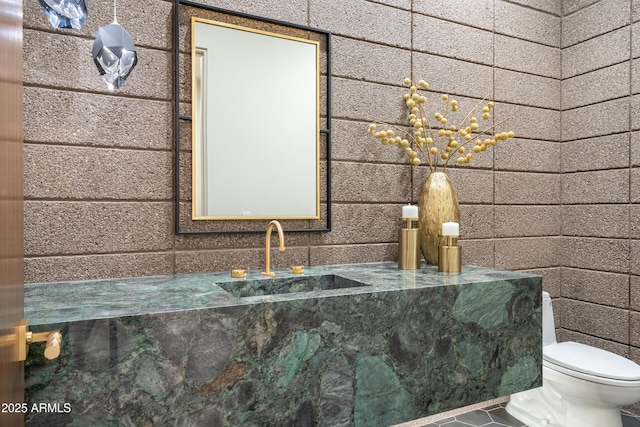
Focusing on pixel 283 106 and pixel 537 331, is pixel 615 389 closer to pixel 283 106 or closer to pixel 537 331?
pixel 537 331

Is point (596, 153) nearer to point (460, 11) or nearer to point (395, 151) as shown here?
point (460, 11)

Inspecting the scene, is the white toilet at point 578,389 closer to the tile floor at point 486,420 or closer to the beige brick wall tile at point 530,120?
the tile floor at point 486,420

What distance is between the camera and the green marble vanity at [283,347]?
107 cm

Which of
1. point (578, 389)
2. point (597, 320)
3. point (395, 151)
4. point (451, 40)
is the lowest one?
point (578, 389)

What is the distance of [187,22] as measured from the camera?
173 cm

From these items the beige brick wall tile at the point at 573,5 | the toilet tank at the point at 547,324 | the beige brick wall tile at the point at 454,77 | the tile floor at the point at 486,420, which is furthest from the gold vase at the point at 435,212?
the beige brick wall tile at the point at 573,5

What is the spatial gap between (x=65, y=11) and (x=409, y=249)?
1.50 metres

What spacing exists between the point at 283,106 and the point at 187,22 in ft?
1.62

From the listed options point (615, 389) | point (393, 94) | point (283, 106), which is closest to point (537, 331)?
point (615, 389)

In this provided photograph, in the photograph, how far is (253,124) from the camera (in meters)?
1.84

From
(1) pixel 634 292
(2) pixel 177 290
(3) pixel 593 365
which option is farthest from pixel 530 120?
(2) pixel 177 290

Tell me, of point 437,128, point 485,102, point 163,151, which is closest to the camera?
point 163,151

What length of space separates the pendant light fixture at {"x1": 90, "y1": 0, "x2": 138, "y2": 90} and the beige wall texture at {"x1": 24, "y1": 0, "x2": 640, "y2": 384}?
227 millimetres

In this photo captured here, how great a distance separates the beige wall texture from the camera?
155 cm
